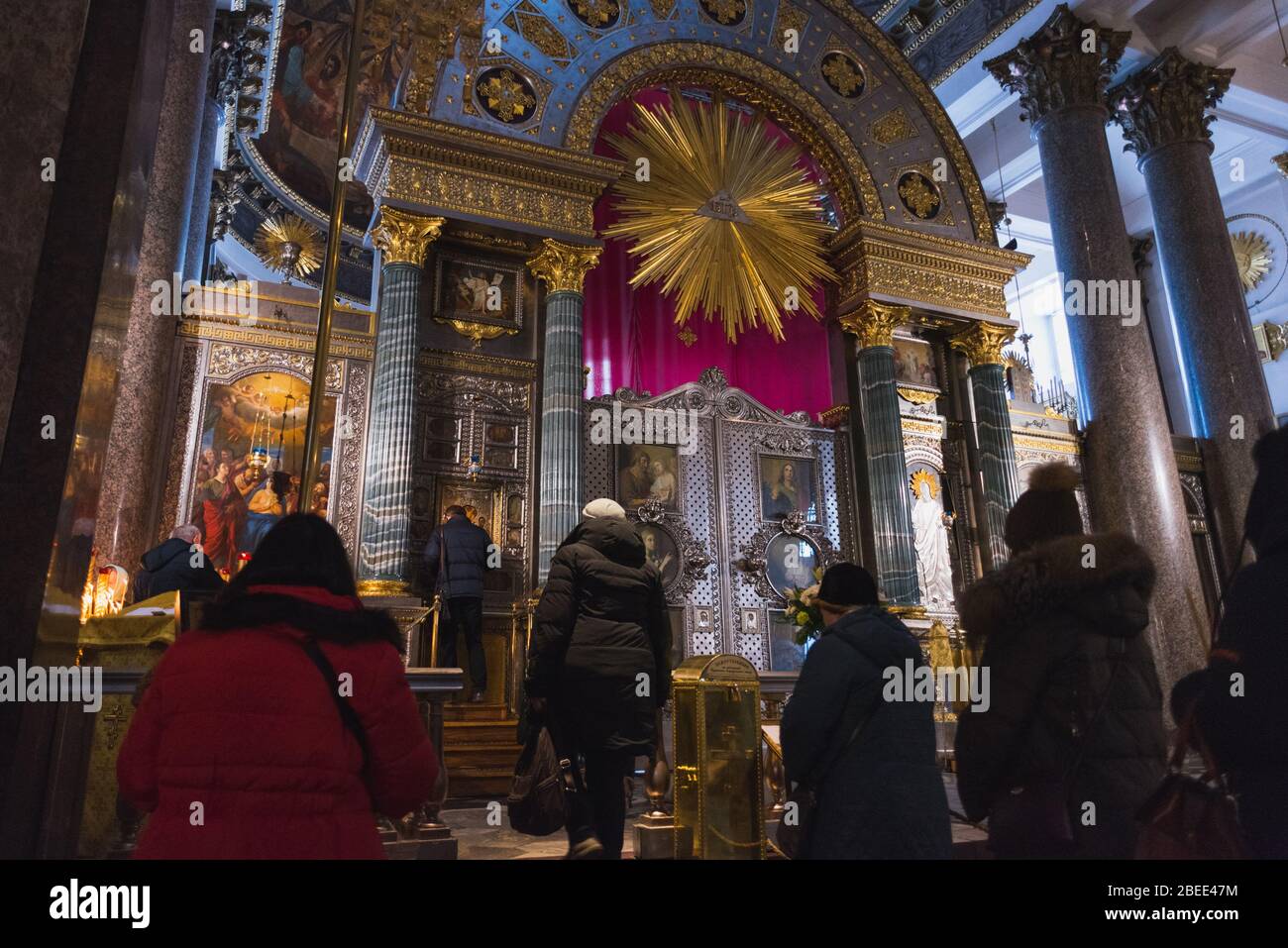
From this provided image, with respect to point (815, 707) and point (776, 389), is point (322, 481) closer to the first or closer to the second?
point (776, 389)

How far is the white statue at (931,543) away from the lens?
32.7ft

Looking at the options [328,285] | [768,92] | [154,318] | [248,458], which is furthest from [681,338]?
[328,285]

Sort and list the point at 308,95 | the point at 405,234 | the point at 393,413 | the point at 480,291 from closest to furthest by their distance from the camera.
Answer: the point at 393,413, the point at 405,234, the point at 480,291, the point at 308,95

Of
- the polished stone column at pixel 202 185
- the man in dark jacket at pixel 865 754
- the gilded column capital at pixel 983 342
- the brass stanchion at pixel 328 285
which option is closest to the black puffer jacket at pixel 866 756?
the man in dark jacket at pixel 865 754

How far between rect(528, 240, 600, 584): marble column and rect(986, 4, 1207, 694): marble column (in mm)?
6062

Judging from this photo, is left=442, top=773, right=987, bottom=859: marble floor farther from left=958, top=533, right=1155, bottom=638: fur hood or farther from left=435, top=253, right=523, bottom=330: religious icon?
left=435, top=253, right=523, bottom=330: religious icon

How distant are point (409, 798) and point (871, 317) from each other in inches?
362

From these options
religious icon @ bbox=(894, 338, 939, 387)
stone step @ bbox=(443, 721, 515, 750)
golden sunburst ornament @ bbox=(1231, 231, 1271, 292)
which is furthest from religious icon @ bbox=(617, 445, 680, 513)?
golden sunburst ornament @ bbox=(1231, 231, 1271, 292)

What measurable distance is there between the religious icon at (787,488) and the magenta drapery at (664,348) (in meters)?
0.97

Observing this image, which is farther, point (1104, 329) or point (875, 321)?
point (1104, 329)

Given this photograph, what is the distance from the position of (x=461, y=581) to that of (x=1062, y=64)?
398 inches

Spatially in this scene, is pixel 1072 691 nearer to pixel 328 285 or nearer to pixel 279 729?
pixel 279 729

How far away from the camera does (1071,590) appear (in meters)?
2.21

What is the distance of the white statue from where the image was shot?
9961 mm
